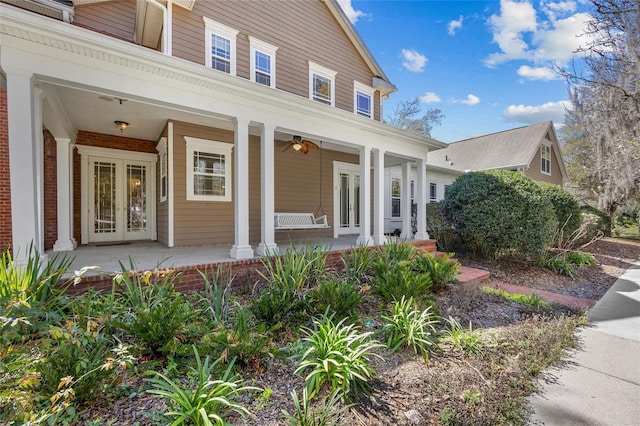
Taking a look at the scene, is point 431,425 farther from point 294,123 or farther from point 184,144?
point 184,144

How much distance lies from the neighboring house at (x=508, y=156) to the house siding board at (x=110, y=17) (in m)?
11.8

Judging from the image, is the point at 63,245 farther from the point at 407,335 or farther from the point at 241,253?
the point at 407,335

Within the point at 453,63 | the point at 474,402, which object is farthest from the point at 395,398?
the point at 453,63

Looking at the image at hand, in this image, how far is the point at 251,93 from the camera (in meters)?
5.23

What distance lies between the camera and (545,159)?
56.9ft

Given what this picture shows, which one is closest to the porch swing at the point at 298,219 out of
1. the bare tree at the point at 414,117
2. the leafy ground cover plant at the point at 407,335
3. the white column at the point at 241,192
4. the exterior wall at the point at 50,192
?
the white column at the point at 241,192

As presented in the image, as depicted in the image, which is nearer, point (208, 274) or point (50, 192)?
point (208, 274)

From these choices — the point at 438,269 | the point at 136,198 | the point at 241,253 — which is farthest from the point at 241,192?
the point at 136,198

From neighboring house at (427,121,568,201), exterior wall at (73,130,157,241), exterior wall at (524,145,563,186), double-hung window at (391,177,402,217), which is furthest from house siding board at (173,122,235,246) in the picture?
exterior wall at (524,145,563,186)

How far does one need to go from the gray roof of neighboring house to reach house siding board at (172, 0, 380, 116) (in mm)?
7518

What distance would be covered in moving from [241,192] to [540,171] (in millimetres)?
18194

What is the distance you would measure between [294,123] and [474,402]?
5.16m

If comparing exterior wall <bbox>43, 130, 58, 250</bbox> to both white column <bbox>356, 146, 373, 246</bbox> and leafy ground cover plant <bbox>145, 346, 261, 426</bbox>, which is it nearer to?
leafy ground cover plant <bbox>145, 346, 261, 426</bbox>

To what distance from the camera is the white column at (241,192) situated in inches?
203
